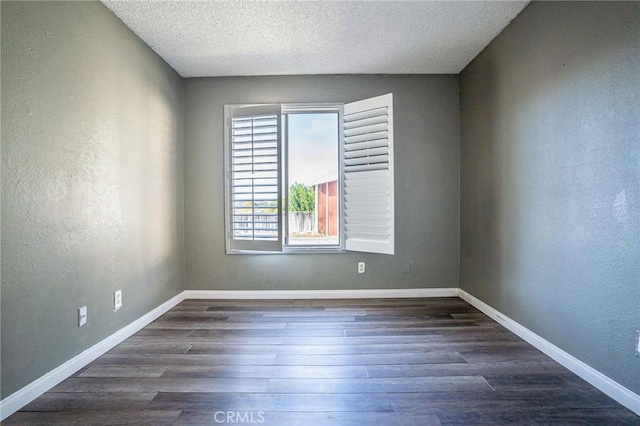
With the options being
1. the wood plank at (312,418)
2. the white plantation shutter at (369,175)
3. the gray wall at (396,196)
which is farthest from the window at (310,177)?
the wood plank at (312,418)

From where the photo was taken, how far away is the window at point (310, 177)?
3.05 metres

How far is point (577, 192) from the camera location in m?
1.78

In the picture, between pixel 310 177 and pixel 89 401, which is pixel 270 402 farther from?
pixel 310 177

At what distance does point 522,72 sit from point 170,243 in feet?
11.2

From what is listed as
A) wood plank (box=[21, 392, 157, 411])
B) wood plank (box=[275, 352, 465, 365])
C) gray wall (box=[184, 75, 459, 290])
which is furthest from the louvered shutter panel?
wood plank (box=[21, 392, 157, 411])

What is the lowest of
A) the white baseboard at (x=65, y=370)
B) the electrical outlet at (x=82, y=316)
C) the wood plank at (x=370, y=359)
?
the wood plank at (x=370, y=359)

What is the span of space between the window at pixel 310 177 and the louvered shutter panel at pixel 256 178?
0.03 ft

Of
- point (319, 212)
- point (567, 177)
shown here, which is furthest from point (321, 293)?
point (567, 177)

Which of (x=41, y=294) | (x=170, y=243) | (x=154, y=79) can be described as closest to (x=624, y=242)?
(x=41, y=294)

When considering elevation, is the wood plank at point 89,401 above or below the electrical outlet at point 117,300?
below

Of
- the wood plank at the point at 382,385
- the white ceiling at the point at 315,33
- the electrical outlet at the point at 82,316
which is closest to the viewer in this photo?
the wood plank at the point at 382,385

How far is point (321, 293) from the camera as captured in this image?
326 centimetres

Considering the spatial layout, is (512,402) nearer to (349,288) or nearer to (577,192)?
(577,192)

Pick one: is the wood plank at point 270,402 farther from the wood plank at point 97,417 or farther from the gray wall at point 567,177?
the gray wall at point 567,177
